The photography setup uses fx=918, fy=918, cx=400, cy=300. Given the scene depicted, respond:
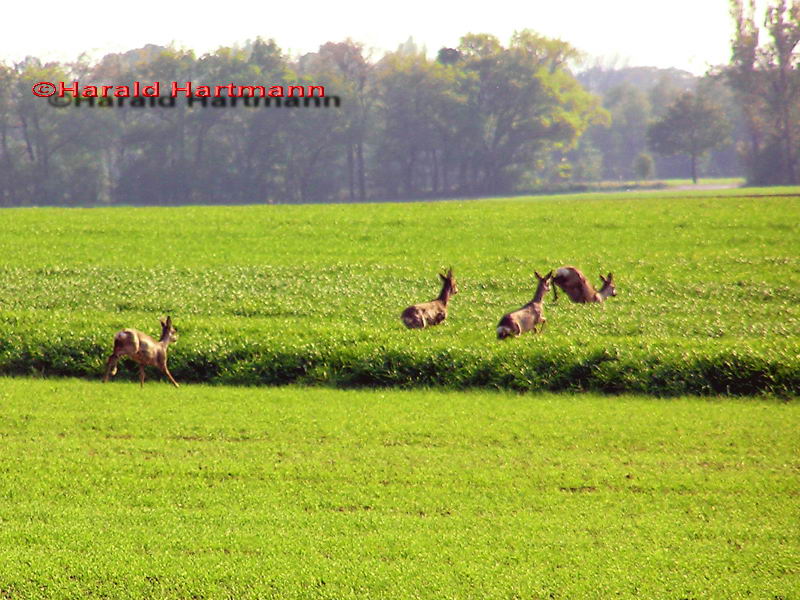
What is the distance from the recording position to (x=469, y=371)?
44.5 feet

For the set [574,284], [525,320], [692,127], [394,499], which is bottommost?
[394,499]

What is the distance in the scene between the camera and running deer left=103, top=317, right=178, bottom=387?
40.6 feet

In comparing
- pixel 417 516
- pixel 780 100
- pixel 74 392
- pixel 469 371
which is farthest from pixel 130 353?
pixel 780 100

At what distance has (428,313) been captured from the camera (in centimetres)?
1606

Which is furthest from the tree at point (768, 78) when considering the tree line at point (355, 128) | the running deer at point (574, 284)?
the running deer at point (574, 284)

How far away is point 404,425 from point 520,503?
2.82 meters

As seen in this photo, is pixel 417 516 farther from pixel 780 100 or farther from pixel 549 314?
pixel 780 100

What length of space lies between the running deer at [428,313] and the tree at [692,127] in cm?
9637

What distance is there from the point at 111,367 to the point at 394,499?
6415 millimetres

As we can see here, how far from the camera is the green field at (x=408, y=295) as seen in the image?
44.7ft

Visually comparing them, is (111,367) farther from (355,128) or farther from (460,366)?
(355,128)

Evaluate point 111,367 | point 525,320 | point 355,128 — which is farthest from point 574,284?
point 355,128

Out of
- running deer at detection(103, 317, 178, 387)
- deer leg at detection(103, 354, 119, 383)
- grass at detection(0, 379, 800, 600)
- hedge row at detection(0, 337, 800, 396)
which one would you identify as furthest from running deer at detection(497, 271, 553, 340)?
deer leg at detection(103, 354, 119, 383)

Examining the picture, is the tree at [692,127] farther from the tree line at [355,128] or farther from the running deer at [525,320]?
the running deer at [525,320]
